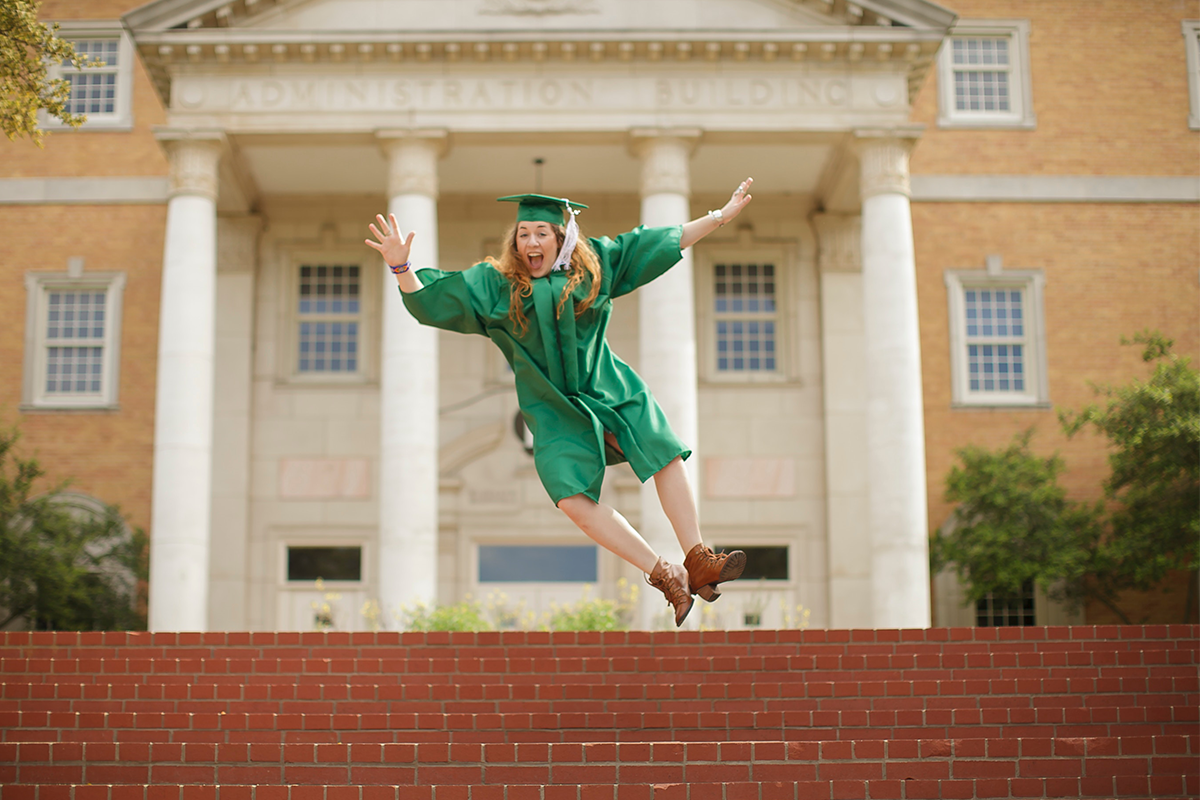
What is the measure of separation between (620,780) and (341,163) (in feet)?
52.2

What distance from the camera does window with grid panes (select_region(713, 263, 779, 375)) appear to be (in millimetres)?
23328

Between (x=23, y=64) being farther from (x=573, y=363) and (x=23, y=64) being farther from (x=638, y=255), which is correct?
(x=573, y=363)

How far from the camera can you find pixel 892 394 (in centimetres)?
1881

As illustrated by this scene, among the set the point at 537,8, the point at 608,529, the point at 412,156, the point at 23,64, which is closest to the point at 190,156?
the point at 412,156

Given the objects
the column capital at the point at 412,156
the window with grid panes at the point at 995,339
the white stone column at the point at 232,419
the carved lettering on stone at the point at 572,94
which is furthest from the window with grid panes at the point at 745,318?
the white stone column at the point at 232,419

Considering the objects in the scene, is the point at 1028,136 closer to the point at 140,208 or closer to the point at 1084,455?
the point at 1084,455

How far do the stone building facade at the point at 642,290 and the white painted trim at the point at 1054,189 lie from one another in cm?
5

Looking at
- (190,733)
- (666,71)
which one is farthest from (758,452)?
(190,733)

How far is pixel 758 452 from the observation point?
75.2 ft

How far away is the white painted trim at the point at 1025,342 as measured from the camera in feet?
75.5

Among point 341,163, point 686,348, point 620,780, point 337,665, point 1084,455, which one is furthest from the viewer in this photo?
point 1084,455

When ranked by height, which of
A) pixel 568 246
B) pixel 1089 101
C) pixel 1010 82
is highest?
pixel 1010 82

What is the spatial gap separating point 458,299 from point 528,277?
1.19ft

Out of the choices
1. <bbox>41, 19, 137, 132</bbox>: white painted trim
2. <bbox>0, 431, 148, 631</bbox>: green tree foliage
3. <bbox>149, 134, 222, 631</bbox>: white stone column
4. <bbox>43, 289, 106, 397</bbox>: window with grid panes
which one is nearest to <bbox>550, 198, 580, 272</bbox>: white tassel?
<bbox>149, 134, 222, 631</bbox>: white stone column
